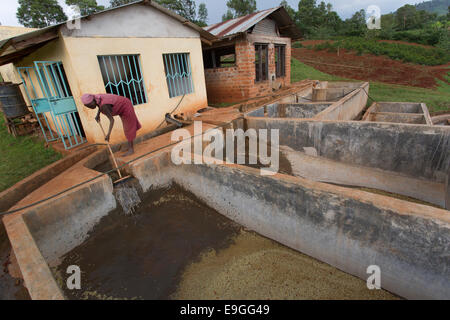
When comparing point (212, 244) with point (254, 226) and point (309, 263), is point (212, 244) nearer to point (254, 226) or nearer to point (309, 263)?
point (254, 226)

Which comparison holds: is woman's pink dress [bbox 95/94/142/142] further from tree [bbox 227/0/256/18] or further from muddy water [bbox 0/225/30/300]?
tree [bbox 227/0/256/18]

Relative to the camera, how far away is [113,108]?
415 cm

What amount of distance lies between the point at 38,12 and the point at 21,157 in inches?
1209

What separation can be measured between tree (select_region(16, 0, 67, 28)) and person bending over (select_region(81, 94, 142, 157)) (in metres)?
31.6

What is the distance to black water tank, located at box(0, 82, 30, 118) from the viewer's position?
6.03 m

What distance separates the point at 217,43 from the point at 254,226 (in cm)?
746

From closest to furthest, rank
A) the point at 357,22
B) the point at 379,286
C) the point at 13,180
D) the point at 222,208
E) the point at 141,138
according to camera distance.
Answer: the point at 379,286 → the point at 222,208 → the point at 13,180 → the point at 141,138 → the point at 357,22

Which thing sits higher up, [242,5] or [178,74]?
[242,5]

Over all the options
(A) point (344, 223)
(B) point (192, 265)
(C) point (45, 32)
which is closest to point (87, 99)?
(C) point (45, 32)

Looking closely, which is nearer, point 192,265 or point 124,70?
point 192,265

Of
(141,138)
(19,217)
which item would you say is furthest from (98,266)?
(141,138)

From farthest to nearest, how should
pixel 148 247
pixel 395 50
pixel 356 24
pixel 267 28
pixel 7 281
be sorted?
1. pixel 356 24
2. pixel 395 50
3. pixel 267 28
4. pixel 148 247
5. pixel 7 281

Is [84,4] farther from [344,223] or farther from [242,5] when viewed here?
[344,223]

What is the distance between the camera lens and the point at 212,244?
3574 millimetres
